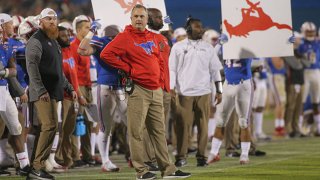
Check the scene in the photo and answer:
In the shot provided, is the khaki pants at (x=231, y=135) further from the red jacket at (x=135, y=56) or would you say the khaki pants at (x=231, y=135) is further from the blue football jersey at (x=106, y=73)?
the red jacket at (x=135, y=56)

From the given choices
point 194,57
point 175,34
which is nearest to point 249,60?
point 194,57

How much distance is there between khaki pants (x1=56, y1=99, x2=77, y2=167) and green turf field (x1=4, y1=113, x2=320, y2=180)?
301 mm

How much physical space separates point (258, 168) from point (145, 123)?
218 cm

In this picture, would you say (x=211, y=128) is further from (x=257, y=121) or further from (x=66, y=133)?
(x=66, y=133)

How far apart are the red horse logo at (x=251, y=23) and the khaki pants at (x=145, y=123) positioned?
7.87 feet

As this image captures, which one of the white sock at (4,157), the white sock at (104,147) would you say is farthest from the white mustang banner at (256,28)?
the white sock at (4,157)

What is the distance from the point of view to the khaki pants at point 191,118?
1370 cm

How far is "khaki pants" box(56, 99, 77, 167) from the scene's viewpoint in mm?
13383

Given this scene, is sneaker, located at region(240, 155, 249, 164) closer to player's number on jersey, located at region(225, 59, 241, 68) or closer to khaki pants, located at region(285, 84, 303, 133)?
player's number on jersey, located at region(225, 59, 241, 68)

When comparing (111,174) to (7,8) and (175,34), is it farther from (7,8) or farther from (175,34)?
(7,8)

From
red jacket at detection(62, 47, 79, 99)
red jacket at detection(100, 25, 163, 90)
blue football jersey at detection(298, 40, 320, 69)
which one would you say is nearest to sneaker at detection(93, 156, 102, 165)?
red jacket at detection(62, 47, 79, 99)

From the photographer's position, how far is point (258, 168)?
12891mm

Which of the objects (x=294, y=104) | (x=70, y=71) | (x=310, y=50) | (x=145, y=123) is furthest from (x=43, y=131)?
(x=310, y=50)

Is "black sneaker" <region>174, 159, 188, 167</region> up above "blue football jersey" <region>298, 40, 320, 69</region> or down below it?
below
